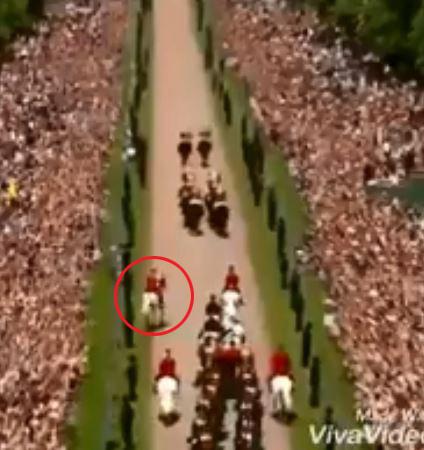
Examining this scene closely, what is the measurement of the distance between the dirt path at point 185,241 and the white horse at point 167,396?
16 centimetres

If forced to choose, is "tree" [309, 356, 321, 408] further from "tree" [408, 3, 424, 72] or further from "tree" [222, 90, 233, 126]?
"tree" [408, 3, 424, 72]

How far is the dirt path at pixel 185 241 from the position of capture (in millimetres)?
19578

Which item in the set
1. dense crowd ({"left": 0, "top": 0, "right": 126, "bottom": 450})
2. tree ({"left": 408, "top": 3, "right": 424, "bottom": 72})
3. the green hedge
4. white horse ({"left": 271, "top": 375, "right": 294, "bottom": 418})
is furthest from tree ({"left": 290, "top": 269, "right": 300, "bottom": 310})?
the green hedge

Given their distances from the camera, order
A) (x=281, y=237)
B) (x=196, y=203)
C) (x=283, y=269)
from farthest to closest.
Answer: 1. (x=196, y=203)
2. (x=281, y=237)
3. (x=283, y=269)

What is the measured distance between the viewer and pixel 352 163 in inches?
1063

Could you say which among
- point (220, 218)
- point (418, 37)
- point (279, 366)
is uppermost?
point (418, 37)

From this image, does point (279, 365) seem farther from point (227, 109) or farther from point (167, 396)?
point (227, 109)

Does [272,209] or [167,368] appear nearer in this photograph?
[167,368]

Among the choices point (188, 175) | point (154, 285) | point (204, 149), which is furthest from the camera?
point (204, 149)

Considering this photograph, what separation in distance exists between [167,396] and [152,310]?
286 cm

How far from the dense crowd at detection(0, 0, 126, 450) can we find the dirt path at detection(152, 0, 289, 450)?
1.23 m

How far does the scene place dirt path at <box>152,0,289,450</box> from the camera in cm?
1958

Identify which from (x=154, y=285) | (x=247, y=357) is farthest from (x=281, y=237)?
(x=247, y=357)

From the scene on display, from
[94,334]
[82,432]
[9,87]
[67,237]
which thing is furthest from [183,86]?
[82,432]
